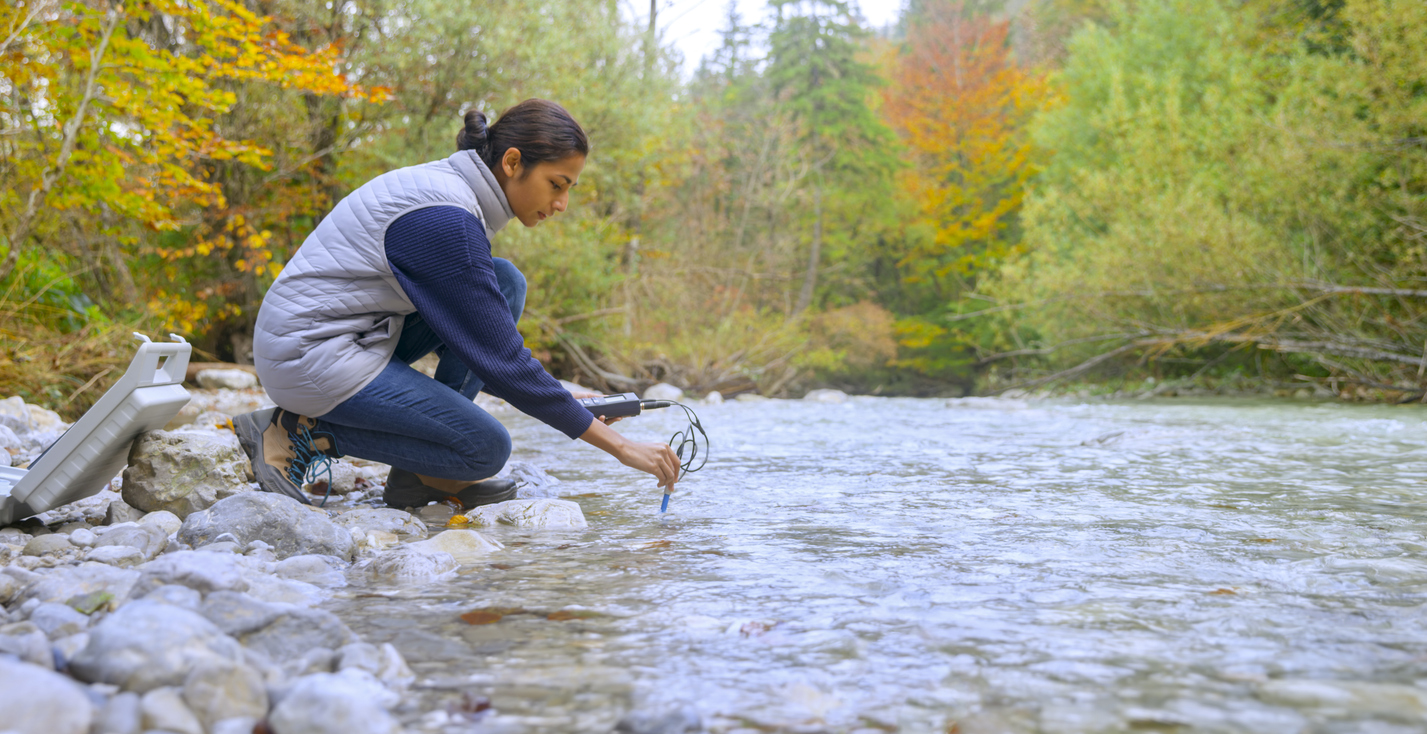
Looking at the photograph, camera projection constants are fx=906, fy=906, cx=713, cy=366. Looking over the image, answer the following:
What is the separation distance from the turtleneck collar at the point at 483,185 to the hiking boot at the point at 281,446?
0.84 m

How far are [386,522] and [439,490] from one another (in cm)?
41

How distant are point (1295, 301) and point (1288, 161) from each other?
1308mm

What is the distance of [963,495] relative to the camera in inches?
123

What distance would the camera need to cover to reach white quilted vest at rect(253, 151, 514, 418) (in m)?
2.48

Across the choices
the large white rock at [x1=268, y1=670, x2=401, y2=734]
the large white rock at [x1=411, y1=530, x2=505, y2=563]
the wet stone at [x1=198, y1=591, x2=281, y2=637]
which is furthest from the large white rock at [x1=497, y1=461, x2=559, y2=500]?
the large white rock at [x1=268, y1=670, x2=401, y2=734]

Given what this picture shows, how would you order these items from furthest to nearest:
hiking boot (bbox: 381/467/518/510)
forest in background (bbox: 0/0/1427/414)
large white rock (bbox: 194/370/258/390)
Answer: large white rock (bbox: 194/370/258/390) → forest in background (bbox: 0/0/1427/414) → hiking boot (bbox: 381/467/518/510)

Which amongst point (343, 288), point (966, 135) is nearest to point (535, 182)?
point (343, 288)

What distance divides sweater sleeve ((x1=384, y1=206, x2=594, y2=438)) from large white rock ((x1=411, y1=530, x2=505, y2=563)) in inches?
13.8

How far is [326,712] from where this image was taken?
1146 millimetres

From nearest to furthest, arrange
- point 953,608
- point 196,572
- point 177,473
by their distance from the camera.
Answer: point 196,572
point 953,608
point 177,473

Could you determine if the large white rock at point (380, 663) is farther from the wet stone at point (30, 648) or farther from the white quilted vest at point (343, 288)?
the white quilted vest at point (343, 288)

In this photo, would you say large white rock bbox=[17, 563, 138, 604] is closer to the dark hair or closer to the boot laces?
the boot laces

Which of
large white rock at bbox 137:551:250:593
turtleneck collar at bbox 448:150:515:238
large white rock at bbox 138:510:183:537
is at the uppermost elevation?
turtleneck collar at bbox 448:150:515:238

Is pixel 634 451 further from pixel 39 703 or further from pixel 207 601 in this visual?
pixel 39 703
